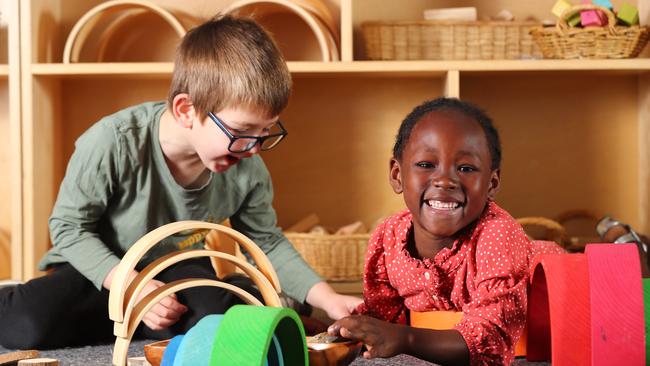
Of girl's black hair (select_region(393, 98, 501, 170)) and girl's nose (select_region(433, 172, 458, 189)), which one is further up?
girl's black hair (select_region(393, 98, 501, 170))

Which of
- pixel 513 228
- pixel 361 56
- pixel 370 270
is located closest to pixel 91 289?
pixel 370 270

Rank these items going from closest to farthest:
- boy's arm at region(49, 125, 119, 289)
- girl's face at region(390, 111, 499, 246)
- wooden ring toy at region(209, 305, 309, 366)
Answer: wooden ring toy at region(209, 305, 309, 366)
girl's face at region(390, 111, 499, 246)
boy's arm at region(49, 125, 119, 289)

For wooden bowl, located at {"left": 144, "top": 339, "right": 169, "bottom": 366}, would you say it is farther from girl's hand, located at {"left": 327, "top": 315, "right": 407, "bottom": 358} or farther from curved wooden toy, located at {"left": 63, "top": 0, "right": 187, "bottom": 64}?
curved wooden toy, located at {"left": 63, "top": 0, "right": 187, "bottom": 64}

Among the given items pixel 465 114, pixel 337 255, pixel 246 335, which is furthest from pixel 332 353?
pixel 337 255

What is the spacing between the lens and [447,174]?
1.17 m

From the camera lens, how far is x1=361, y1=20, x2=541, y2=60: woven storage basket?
1.91m

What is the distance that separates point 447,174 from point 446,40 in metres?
0.82

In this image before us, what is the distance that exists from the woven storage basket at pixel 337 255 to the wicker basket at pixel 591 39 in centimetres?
57

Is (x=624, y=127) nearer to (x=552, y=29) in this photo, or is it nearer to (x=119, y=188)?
(x=552, y=29)

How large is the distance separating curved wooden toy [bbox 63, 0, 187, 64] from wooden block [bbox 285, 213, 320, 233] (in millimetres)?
498

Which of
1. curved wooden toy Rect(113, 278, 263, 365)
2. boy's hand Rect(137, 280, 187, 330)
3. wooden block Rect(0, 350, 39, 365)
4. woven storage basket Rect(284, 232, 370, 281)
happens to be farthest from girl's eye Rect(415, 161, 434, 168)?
woven storage basket Rect(284, 232, 370, 281)

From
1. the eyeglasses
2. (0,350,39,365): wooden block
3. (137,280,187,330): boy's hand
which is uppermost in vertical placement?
the eyeglasses

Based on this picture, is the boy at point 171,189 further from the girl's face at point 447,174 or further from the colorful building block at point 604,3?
the colorful building block at point 604,3

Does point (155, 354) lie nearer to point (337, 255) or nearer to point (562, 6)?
point (337, 255)
